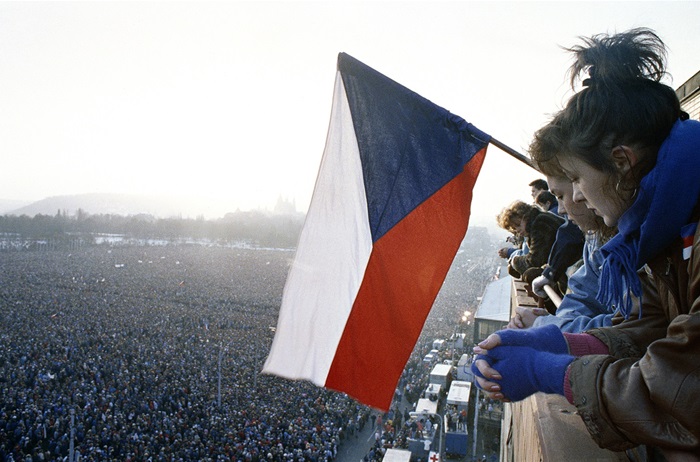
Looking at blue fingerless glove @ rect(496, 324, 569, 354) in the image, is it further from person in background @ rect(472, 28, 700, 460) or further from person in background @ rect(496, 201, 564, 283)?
person in background @ rect(496, 201, 564, 283)

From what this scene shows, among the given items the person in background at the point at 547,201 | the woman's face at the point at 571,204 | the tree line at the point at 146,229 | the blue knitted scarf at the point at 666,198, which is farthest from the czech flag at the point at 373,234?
the tree line at the point at 146,229

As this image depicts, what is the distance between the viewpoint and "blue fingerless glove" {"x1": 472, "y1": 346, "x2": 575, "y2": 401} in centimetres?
120

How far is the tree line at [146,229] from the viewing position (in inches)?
2586

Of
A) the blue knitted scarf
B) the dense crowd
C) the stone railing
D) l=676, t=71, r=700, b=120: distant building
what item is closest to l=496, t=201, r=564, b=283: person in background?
l=676, t=71, r=700, b=120: distant building

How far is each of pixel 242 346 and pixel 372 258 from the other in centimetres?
1763

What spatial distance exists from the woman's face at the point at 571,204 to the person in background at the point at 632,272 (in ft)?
1.63

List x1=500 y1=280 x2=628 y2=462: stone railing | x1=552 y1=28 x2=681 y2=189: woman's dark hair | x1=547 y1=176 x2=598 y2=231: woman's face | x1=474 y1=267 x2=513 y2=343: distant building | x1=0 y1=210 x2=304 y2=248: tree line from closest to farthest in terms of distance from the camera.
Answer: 1. x1=552 y1=28 x2=681 y2=189: woman's dark hair
2. x1=500 y1=280 x2=628 y2=462: stone railing
3. x1=547 y1=176 x2=598 y2=231: woman's face
4. x1=474 y1=267 x2=513 y2=343: distant building
5. x1=0 y1=210 x2=304 y2=248: tree line

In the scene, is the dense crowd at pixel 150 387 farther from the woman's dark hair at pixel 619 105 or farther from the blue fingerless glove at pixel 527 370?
the woman's dark hair at pixel 619 105

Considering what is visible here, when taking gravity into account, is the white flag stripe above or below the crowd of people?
above

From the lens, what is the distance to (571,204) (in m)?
2.17

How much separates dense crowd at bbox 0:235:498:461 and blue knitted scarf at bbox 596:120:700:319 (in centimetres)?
1060

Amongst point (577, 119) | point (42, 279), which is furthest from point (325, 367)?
point (42, 279)

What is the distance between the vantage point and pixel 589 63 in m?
1.39

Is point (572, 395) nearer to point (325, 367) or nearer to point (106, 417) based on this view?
point (325, 367)
